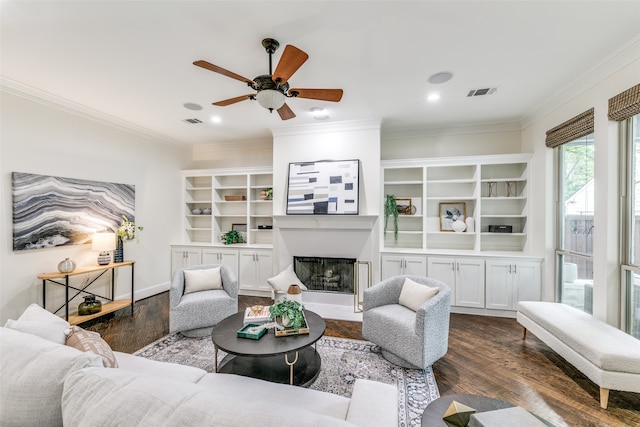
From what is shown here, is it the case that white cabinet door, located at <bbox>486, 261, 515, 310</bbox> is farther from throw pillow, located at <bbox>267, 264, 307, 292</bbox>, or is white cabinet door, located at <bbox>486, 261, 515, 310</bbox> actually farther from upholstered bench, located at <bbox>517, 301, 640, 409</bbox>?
throw pillow, located at <bbox>267, 264, 307, 292</bbox>

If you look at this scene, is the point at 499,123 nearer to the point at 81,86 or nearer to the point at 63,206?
the point at 81,86

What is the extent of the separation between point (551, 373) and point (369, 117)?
345 cm

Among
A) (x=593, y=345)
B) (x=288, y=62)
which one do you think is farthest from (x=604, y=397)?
(x=288, y=62)

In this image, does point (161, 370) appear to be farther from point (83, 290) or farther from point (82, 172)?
point (82, 172)

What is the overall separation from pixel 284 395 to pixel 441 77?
10.1 feet

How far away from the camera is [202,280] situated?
3.38 meters

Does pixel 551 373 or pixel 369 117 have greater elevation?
pixel 369 117

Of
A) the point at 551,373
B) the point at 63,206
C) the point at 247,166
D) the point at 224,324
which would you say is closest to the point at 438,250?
the point at 551,373

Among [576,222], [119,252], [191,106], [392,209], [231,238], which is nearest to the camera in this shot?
[576,222]

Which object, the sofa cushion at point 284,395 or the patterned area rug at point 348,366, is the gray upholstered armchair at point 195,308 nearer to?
the patterned area rug at point 348,366

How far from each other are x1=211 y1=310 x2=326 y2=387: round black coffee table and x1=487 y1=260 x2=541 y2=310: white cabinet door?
9.04ft

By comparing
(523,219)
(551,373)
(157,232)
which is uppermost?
(523,219)

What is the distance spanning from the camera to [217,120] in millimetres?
4148

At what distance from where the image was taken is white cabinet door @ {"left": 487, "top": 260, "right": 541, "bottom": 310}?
3.71m
